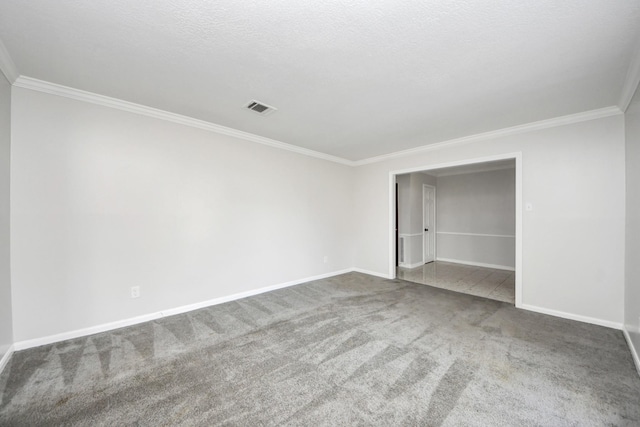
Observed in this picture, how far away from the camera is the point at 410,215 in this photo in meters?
5.96

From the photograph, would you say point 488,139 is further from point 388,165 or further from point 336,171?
point 336,171

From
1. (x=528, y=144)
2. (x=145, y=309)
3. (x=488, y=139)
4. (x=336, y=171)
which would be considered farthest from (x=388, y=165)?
(x=145, y=309)

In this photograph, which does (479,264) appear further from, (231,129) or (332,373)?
(231,129)

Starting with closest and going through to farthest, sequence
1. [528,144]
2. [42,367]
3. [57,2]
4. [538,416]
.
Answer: [57,2]
[538,416]
[42,367]
[528,144]

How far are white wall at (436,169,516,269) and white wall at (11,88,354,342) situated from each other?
4.85m

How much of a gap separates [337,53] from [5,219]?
3191 mm

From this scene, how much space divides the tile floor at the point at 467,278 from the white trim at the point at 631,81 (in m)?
2.70

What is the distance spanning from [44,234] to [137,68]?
1.86m

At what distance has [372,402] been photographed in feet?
5.55

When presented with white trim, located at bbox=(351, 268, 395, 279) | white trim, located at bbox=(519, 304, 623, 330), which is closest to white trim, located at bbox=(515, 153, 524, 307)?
white trim, located at bbox=(519, 304, 623, 330)

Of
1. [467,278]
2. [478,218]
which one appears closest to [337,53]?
[467,278]

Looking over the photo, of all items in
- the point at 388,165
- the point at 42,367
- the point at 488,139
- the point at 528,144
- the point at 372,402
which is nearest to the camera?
the point at 372,402

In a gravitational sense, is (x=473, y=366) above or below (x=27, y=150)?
below

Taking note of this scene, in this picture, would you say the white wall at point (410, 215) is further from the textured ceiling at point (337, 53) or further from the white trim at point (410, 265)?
the textured ceiling at point (337, 53)
